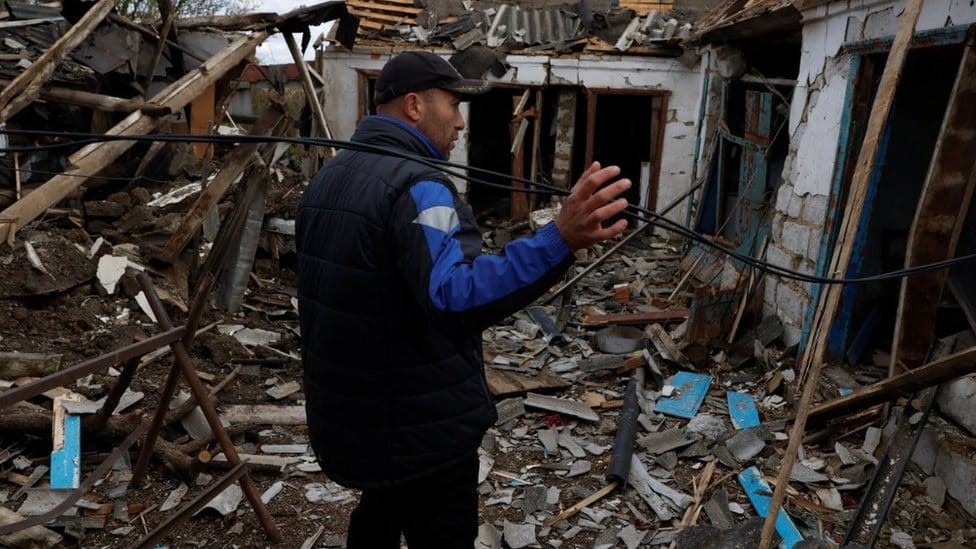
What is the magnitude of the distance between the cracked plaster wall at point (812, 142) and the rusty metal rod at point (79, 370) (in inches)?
198

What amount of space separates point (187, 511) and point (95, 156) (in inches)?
138

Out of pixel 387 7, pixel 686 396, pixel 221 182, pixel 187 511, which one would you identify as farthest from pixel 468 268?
pixel 387 7

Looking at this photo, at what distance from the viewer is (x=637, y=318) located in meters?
8.09

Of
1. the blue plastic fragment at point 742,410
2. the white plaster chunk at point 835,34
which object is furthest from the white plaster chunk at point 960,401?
the white plaster chunk at point 835,34

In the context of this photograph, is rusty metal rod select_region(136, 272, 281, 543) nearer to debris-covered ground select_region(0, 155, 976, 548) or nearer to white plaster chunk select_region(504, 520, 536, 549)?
debris-covered ground select_region(0, 155, 976, 548)

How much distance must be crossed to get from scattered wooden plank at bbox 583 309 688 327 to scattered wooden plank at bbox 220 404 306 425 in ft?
11.8

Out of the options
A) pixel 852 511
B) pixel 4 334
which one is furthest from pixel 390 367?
pixel 4 334

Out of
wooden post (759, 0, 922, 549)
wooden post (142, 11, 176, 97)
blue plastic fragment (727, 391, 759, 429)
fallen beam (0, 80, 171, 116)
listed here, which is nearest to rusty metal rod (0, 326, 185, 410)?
wooden post (759, 0, 922, 549)

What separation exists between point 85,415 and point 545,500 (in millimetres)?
3217

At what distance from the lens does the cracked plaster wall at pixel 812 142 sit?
5.82 m

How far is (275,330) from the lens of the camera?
746 cm

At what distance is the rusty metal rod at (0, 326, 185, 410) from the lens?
256cm

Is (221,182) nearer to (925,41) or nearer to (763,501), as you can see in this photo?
(763,501)

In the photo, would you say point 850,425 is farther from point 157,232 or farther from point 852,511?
point 157,232
